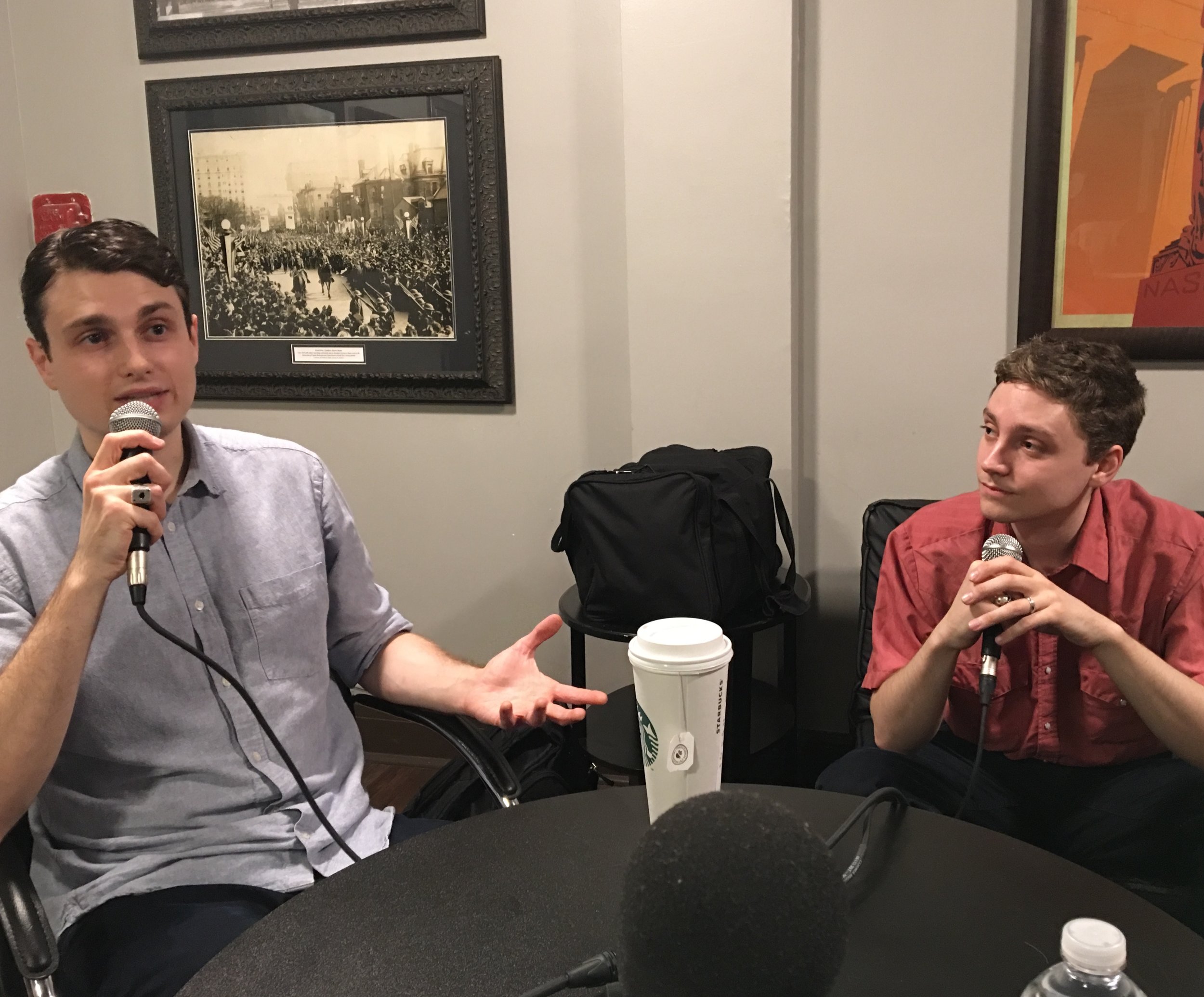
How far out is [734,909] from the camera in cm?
58

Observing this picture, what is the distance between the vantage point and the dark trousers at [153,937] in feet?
3.59

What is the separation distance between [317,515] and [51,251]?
0.50m

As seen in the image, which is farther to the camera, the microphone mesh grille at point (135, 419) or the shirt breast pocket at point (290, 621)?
the shirt breast pocket at point (290, 621)

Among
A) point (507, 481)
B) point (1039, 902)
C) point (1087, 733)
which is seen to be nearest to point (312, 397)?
point (507, 481)

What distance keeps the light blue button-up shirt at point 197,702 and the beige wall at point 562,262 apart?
1.22 meters

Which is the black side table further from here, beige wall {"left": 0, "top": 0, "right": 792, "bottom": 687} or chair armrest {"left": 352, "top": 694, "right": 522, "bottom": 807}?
chair armrest {"left": 352, "top": 694, "right": 522, "bottom": 807}

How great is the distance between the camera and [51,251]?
1334 millimetres

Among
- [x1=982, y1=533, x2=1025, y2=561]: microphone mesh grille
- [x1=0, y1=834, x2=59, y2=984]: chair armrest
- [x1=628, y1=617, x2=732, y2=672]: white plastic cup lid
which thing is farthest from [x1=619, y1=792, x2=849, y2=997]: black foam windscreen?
[x1=982, y1=533, x2=1025, y2=561]: microphone mesh grille

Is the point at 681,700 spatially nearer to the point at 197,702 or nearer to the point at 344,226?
the point at 197,702

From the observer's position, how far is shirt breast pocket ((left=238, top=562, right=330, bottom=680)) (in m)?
1.41

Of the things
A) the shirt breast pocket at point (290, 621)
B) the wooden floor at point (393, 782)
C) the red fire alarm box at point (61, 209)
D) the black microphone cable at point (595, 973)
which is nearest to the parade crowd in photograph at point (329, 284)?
the red fire alarm box at point (61, 209)

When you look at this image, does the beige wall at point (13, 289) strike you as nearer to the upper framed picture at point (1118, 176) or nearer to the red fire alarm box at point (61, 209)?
the red fire alarm box at point (61, 209)

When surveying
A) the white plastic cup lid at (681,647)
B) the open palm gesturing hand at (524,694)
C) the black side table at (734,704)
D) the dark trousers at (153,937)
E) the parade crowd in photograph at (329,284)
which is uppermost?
the parade crowd in photograph at (329,284)

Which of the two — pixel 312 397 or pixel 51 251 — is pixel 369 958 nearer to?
pixel 51 251
